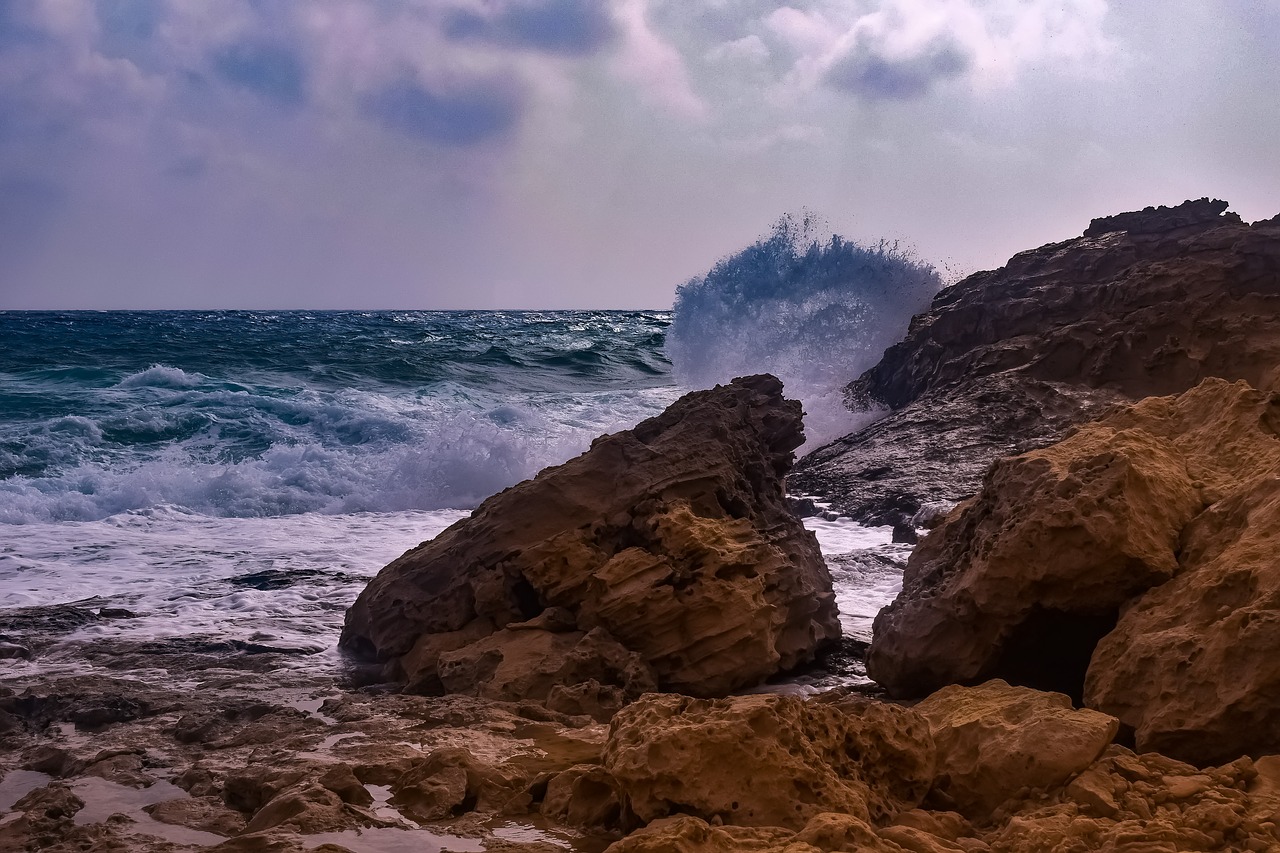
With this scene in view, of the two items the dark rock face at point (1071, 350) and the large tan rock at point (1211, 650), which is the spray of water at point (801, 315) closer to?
the dark rock face at point (1071, 350)

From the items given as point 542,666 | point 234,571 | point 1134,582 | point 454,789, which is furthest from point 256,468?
point 1134,582

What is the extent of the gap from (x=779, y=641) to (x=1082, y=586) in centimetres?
151

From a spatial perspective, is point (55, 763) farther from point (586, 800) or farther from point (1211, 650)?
point (1211, 650)

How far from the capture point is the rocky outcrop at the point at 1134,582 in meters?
2.78

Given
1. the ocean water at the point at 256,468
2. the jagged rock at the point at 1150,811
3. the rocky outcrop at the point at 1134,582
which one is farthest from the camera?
the ocean water at the point at 256,468

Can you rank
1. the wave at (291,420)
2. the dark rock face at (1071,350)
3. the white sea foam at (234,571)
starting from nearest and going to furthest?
the white sea foam at (234,571), the dark rock face at (1071,350), the wave at (291,420)

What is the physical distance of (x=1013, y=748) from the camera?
2.66m

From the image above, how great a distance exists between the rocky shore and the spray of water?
9.01m

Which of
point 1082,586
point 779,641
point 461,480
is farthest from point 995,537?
point 461,480

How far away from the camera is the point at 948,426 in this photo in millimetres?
9789

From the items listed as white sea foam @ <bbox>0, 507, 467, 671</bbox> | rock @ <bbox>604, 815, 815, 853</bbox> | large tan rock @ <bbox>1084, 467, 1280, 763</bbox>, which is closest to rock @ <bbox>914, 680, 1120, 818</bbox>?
large tan rock @ <bbox>1084, 467, 1280, 763</bbox>

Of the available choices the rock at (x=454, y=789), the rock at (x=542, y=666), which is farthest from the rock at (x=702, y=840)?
the rock at (x=542, y=666)

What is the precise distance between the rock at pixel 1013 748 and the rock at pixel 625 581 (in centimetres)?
150

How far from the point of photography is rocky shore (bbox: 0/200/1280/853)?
99.8 inches
